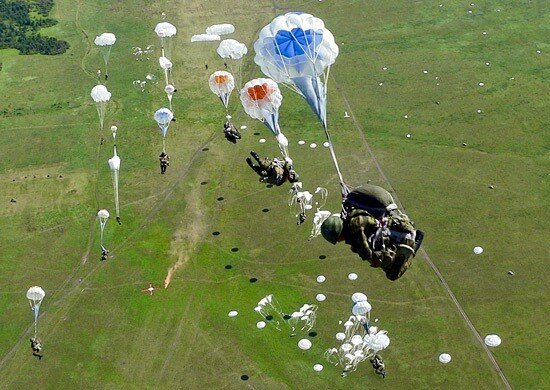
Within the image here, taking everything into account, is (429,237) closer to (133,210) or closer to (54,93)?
(133,210)

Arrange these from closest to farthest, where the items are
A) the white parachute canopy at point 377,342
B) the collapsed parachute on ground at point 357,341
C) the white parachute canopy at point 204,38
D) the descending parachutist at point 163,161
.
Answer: the white parachute canopy at point 377,342, the collapsed parachute on ground at point 357,341, the descending parachutist at point 163,161, the white parachute canopy at point 204,38

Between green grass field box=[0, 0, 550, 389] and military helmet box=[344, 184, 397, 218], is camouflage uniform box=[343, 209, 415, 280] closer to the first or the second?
military helmet box=[344, 184, 397, 218]

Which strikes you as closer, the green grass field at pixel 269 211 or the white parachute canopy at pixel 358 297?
the white parachute canopy at pixel 358 297

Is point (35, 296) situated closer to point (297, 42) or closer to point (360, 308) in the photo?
point (360, 308)

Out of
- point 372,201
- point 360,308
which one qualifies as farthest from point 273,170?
point 372,201

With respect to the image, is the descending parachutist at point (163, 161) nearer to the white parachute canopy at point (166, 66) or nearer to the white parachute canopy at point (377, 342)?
the white parachute canopy at point (166, 66)

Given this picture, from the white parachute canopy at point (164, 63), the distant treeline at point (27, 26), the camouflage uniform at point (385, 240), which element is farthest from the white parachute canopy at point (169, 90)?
the camouflage uniform at point (385, 240)
